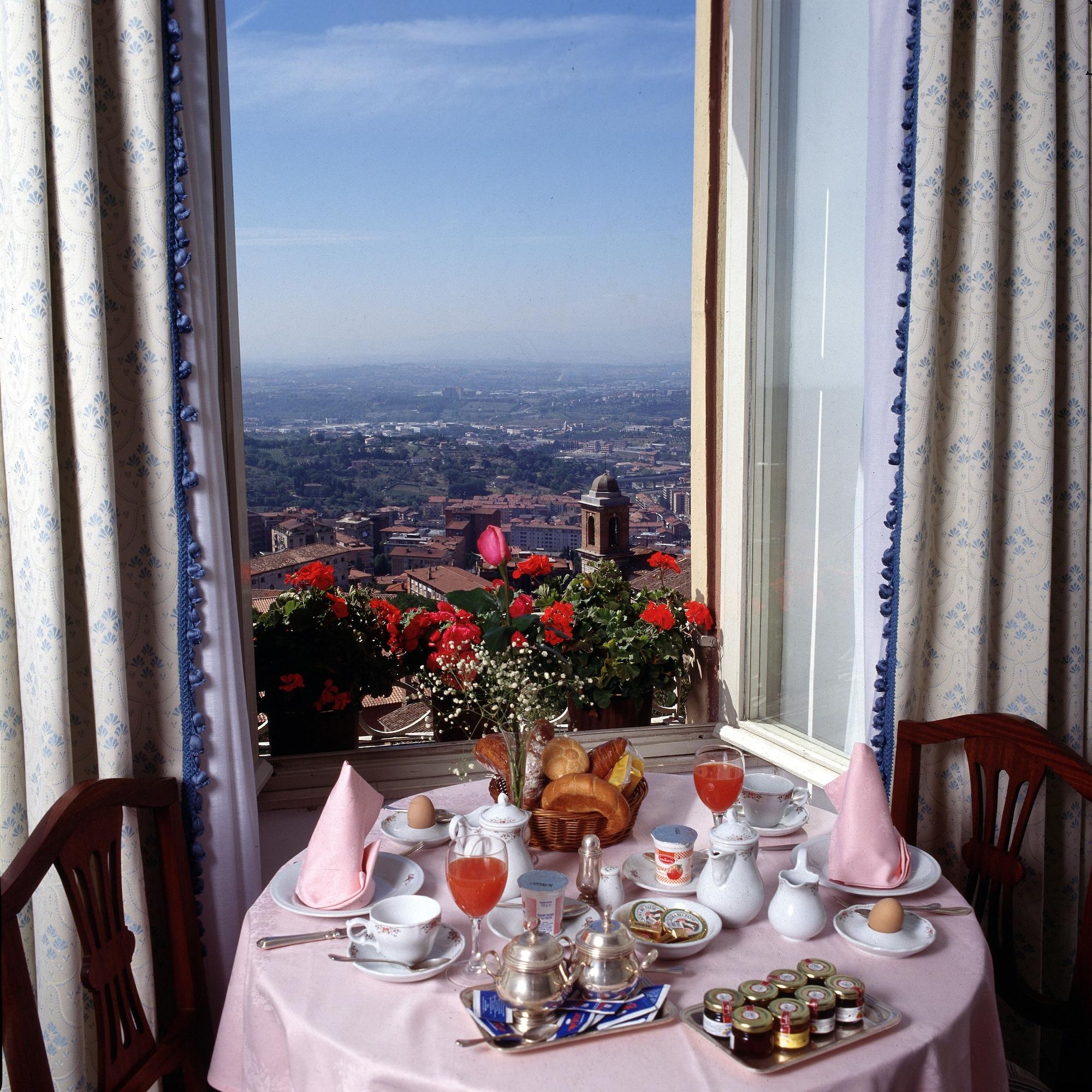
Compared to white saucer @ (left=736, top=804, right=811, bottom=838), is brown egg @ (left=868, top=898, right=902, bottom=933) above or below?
above

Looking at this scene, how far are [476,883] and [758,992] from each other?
0.32 metres

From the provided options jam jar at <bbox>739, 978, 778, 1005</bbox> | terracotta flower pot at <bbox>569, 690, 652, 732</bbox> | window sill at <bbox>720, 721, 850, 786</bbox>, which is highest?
jam jar at <bbox>739, 978, 778, 1005</bbox>

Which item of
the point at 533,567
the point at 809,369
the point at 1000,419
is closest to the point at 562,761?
the point at 533,567

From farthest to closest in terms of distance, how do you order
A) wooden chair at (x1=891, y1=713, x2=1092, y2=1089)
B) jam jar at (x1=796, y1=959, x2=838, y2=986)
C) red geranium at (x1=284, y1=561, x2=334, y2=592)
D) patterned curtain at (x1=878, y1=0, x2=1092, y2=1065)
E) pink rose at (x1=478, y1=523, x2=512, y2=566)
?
1. red geranium at (x1=284, y1=561, x2=334, y2=592)
2. pink rose at (x1=478, y1=523, x2=512, y2=566)
3. patterned curtain at (x1=878, y1=0, x2=1092, y2=1065)
4. wooden chair at (x1=891, y1=713, x2=1092, y2=1089)
5. jam jar at (x1=796, y1=959, x2=838, y2=986)

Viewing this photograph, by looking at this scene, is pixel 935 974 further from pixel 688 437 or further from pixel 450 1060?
pixel 688 437

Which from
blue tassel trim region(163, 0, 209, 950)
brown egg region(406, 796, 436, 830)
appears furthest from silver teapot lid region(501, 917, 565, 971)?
blue tassel trim region(163, 0, 209, 950)

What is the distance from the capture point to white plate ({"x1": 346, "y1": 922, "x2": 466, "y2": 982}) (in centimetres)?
108

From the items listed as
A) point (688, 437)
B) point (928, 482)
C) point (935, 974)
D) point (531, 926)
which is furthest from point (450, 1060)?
point (688, 437)

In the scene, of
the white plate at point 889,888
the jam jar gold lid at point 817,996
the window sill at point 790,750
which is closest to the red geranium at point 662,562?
the window sill at point 790,750

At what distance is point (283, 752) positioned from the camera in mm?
2143

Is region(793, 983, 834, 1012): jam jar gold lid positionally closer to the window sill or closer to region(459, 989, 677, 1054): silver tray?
region(459, 989, 677, 1054): silver tray

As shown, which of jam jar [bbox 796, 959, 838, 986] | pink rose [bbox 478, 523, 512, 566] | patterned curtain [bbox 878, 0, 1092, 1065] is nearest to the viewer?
jam jar [bbox 796, 959, 838, 986]

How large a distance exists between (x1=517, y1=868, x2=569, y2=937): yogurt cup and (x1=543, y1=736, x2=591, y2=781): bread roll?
277mm

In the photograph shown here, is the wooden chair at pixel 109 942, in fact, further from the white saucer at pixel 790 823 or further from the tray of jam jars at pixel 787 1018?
the white saucer at pixel 790 823
